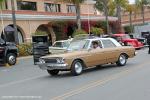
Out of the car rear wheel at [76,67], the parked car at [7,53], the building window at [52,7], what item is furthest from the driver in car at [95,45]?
the building window at [52,7]

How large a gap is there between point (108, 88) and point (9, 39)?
112 feet

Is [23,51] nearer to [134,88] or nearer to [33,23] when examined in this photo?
[33,23]

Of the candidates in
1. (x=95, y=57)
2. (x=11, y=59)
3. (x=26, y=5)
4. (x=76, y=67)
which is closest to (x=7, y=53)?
(x=11, y=59)

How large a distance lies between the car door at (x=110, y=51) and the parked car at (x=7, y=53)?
9022mm

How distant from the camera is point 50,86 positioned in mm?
13711

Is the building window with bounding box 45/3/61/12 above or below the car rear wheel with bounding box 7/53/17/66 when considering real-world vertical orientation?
above

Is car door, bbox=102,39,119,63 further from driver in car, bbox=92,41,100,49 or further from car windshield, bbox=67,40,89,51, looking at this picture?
car windshield, bbox=67,40,89,51

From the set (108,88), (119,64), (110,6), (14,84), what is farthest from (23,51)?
(110,6)

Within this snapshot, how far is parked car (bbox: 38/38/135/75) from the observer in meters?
16.3

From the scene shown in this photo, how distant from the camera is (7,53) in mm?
26375

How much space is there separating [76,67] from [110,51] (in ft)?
8.35

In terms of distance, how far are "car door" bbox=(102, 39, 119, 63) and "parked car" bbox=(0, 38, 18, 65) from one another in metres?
9.02

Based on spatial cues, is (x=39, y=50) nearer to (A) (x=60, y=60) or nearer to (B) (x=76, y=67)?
(B) (x=76, y=67)

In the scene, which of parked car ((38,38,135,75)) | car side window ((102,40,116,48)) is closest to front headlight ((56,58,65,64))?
parked car ((38,38,135,75))
